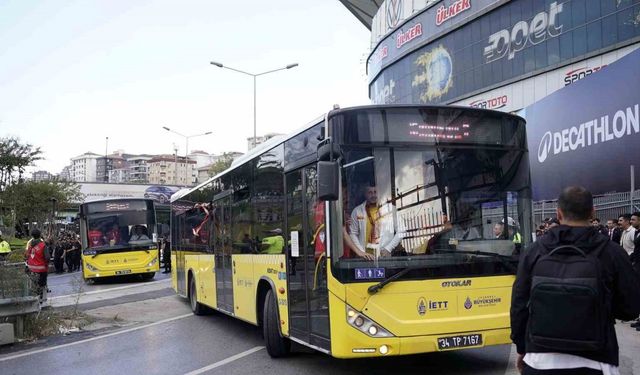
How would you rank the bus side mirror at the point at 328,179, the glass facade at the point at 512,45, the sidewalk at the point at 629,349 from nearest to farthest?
1. the bus side mirror at the point at 328,179
2. the sidewalk at the point at 629,349
3. the glass facade at the point at 512,45

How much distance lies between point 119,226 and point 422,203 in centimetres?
1874

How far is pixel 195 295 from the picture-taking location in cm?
1402

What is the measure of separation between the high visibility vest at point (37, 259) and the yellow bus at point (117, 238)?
7257 mm

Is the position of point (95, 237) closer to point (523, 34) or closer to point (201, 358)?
point (201, 358)

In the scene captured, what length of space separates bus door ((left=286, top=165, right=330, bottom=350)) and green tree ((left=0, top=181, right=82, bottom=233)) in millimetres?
41577

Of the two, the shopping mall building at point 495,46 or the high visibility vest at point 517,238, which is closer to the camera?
the high visibility vest at point 517,238

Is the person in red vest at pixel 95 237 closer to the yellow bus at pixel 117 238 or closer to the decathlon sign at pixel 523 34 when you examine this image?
the yellow bus at pixel 117 238

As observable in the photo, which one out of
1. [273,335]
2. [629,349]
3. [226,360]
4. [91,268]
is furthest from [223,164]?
[629,349]

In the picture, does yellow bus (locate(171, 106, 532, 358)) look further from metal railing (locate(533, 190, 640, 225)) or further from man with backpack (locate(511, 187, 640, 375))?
metal railing (locate(533, 190, 640, 225))

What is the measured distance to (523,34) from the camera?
40500mm

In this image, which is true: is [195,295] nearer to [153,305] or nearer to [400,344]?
[153,305]

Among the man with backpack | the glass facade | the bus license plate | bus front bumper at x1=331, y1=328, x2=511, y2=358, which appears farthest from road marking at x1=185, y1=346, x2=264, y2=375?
the glass facade

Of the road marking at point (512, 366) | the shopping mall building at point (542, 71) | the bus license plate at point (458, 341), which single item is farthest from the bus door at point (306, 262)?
the shopping mall building at point (542, 71)

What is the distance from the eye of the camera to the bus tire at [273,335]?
8.55m
